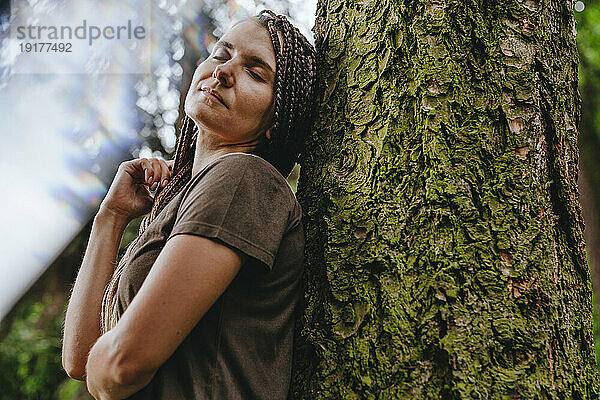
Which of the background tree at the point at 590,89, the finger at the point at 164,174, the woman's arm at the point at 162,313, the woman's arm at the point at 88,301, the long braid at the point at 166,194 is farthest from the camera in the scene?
the background tree at the point at 590,89

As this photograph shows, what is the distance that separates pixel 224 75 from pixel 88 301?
32.4 inches

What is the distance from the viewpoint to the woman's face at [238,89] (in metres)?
1.61

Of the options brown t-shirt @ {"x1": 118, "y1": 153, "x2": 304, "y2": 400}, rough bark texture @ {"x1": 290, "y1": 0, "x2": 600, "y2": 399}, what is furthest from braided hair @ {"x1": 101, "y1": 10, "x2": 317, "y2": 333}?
brown t-shirt @ {"x1": 118, "y1": 153, "x2": 304, "y2": 400}

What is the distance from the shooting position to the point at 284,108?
165 centimetres

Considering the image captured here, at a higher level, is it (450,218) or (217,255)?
(450,218)

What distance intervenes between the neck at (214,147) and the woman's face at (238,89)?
2 centimetres

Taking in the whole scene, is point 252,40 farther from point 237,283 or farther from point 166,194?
point 237,283

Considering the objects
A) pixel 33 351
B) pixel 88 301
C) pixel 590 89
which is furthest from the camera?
pixel 590 89

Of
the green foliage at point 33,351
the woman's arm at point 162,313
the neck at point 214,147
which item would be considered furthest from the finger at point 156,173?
the green foliage at point 33,351

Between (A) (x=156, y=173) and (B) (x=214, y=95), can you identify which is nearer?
(B) (x=214, y=95)

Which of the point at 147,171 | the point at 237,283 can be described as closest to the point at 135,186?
the point at 147,171

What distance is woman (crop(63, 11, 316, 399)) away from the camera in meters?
1.18

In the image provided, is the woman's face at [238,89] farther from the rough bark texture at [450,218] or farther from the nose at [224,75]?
the rough bark texture at [450,218]

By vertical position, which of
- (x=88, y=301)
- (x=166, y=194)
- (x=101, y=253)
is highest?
(x=166, y=194)
